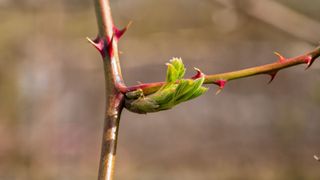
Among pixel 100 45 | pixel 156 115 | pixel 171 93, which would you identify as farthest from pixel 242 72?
pixel 156 115

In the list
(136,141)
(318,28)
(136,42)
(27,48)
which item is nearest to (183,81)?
(318,28)

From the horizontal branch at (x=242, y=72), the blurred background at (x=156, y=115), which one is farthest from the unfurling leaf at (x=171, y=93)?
the blurred background at (x=156, y=115)

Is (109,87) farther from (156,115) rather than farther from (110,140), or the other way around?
(156,115)

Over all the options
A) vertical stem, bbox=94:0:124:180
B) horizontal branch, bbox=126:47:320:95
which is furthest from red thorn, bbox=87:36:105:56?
horizontal branch, bbox=126:47:320:95

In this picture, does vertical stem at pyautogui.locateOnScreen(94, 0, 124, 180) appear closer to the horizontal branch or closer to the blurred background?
the horizontal branch

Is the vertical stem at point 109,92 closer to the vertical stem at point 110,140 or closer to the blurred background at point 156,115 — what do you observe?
the vertical stem at point 110,140
